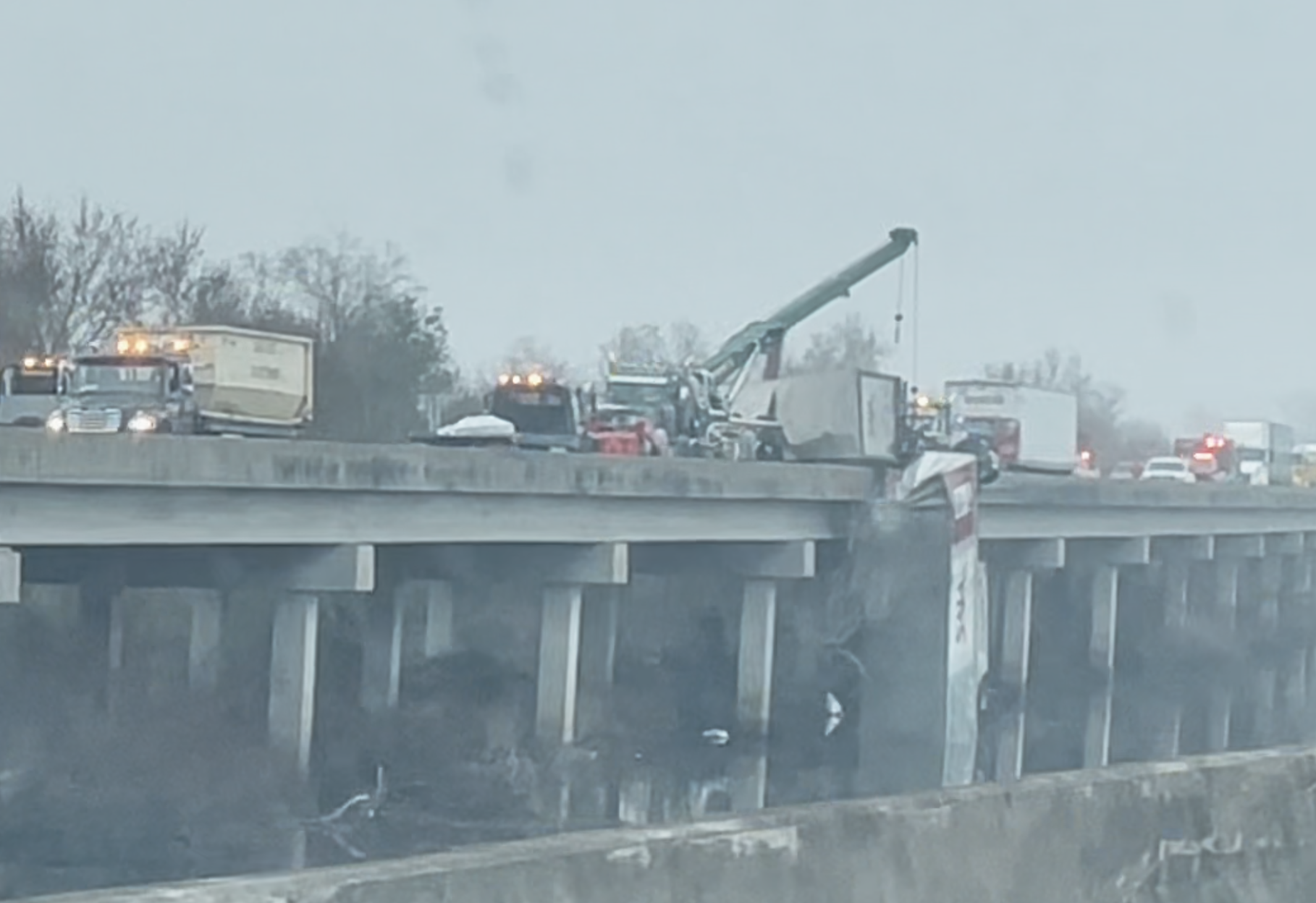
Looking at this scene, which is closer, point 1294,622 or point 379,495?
point 379,495

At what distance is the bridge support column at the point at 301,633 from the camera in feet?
113

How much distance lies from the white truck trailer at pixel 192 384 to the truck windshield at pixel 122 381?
1cm

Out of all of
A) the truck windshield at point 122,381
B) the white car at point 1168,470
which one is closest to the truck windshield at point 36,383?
the truck windshield at point 122,381

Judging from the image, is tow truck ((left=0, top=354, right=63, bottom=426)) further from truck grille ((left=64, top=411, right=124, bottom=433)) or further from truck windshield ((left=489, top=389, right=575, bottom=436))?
truck windshield ((left=489, top=389, right=575, bottom=436))

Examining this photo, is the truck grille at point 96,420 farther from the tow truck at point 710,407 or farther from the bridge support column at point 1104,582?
the bridge support column at point 1104,582

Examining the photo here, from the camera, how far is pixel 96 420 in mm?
40938

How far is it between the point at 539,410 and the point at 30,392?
1082 centimetres

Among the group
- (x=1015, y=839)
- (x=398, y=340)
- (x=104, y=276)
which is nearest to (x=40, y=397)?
(x=104, y=276)

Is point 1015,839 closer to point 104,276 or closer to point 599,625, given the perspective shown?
point 599,625

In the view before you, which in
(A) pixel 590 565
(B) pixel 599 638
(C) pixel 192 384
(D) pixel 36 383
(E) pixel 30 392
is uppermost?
(C) pixel 192 384

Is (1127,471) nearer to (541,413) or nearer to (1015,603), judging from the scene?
(1015,603)

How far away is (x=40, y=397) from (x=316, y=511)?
11590mm

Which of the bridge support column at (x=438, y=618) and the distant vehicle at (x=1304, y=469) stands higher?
the distant vehicle at (x=1304, y=469)

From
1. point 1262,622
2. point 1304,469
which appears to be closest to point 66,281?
point 1262,622
